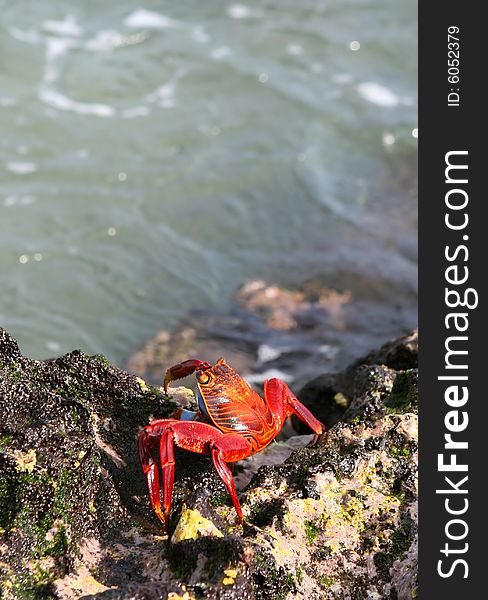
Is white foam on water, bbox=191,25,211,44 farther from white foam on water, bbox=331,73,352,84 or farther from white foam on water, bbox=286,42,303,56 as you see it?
white foam on water, bbox=331,73,352,84

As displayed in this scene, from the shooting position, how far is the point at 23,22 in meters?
14.3

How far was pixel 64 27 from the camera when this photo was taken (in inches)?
566

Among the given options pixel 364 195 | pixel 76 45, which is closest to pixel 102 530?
pixel 364 195

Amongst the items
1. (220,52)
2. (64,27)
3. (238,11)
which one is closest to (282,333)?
(220,52)

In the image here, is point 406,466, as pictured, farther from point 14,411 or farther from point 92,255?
point 92,255

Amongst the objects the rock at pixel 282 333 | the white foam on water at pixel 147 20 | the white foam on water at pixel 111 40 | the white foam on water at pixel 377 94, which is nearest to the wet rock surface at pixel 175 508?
the rock at pixel 282 333

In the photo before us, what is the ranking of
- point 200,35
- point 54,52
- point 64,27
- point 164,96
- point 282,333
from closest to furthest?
point 282,333, point 164,96, point 54,52, point 64,27, point 200,35

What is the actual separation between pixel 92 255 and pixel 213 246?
1650mm

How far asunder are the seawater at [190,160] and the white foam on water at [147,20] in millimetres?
43

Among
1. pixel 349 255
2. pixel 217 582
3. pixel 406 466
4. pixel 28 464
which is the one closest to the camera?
pixel 217 582

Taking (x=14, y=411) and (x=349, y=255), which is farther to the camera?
(x=349, y=255)

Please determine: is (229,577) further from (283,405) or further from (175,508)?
(283,405)

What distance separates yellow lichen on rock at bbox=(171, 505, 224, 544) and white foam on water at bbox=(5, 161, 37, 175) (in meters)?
8.89

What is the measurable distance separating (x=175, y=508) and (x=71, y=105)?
10151 mm
